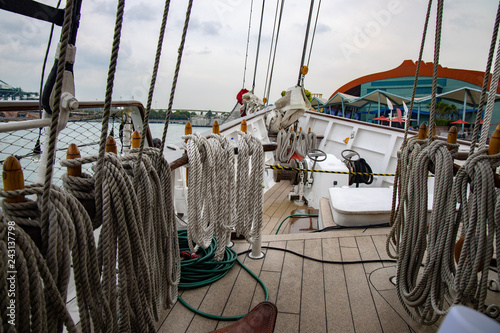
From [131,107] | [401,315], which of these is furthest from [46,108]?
[401,315]

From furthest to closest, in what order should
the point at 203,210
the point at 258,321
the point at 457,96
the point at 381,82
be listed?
the point at 381,82 < the point at 457,96 < the point at 203,210 < the point at 258,321

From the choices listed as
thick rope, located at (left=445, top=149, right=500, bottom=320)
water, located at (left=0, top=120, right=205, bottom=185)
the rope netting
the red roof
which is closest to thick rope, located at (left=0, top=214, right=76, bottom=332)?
the rope netting

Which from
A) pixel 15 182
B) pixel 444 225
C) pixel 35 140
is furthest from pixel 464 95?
pixel 15 182

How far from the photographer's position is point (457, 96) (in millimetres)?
17938

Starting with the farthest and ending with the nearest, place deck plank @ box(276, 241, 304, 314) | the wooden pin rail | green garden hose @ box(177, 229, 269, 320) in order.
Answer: green garden hose @ box(177, 229, 269, 320), deck plank @ box(276, 241, 304, 314), the wooden pin rail

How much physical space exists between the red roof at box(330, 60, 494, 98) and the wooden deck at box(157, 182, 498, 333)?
918 inches

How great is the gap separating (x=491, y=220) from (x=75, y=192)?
140 centimetres

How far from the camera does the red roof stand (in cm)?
2283

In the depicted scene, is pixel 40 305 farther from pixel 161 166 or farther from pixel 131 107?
pixel 131 107

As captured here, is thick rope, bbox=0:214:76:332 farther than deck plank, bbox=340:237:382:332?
No

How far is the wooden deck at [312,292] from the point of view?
1.45 m

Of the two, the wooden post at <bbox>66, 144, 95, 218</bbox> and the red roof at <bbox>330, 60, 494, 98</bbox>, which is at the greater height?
the red roof at <bbox>330, 60, 494, 98</bbox>

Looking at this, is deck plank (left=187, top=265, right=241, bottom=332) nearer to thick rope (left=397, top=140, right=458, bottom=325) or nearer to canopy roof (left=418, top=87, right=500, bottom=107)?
thick rope (left=397, top=140, right=458, bottom=325)

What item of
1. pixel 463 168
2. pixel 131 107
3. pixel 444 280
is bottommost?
pixel 444 280
